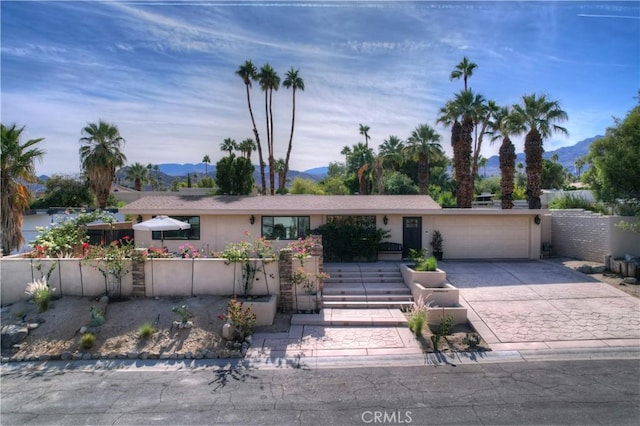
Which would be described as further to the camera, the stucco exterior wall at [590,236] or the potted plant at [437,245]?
the potted plant at [437,245]

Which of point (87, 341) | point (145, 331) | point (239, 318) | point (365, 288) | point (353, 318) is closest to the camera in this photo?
point (87, 341)

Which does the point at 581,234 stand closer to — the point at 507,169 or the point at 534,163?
the point at 534,163

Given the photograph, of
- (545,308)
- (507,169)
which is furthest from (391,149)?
(545,308)

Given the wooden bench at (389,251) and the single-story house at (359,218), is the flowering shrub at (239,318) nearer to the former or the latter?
the single-story house at (359,218)

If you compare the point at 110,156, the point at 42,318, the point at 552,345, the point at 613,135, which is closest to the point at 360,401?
the point at 552,345

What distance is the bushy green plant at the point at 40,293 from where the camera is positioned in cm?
992

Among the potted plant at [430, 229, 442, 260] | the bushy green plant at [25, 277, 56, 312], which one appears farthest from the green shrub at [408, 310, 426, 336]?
the bushy green plant at [25, 277, 56, 312]

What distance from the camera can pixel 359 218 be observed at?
55.2 ft

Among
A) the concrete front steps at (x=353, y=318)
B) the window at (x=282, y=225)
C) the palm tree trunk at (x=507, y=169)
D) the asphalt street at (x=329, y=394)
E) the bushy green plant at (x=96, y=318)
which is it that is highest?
the palm tree trunk at (x=507, y=169)

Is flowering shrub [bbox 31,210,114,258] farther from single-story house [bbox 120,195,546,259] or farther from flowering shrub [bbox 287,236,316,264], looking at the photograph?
flowering shrub [bbox 287,236,316,264]

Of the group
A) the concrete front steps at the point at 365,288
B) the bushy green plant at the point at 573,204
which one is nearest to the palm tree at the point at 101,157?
the concrete front steps at the point at 365,288

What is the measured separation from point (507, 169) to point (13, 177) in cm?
2643

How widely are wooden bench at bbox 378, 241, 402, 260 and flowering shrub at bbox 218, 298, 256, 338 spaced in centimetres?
833

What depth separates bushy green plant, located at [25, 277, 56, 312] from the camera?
9922 millimetres
